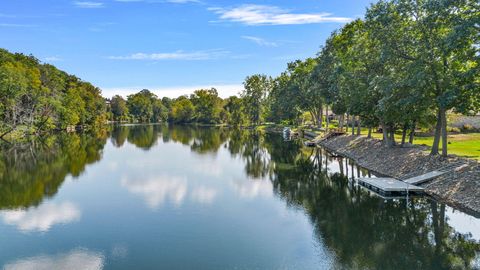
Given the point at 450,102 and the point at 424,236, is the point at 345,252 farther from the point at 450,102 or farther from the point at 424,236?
the point at 450,102

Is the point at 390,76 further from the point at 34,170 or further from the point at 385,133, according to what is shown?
the point at 34,170

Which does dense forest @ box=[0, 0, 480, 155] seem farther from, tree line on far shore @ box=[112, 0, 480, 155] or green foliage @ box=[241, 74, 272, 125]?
green foliage @ box=[241, 74, 272, 125]

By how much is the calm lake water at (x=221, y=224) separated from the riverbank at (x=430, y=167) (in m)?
1.41

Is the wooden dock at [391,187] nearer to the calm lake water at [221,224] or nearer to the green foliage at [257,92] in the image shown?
the calm lake water at [221,224]

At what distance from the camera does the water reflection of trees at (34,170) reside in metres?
30.0

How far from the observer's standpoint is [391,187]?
29.1 metres

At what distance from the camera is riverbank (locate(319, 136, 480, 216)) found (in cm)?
2566

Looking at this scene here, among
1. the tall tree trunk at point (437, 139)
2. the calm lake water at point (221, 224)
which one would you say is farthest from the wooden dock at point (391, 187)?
the tall tree trunk at point (437, 139)

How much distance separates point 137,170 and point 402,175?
27.5 m

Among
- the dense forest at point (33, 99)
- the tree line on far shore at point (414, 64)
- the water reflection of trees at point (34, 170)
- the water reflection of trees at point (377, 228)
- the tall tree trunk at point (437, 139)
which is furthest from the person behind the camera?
the dense forest at point (33, 99)

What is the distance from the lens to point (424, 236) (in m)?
20.4

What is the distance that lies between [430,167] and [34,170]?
1574 inches

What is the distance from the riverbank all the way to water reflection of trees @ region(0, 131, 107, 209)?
94.8ft

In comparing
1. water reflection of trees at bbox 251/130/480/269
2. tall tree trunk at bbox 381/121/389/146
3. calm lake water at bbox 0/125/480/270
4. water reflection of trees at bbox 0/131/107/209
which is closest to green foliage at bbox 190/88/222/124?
water reflection of trees at bbox 0/131/107/209
